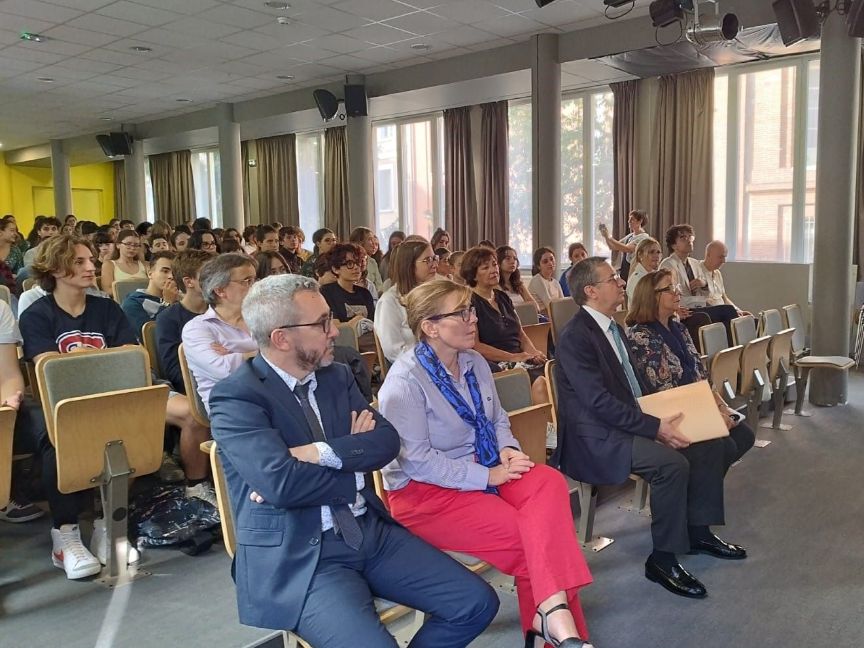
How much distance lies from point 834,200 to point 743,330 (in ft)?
5.61

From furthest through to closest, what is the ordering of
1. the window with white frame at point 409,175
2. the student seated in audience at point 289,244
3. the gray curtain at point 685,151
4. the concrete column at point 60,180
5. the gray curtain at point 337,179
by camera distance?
the concrete column at point 60,180 → the gray curtain at point 337,179 → the window with white frame at point 409,175 → the gray curtain at point 685,151 → the student seated in audience at point 289,244

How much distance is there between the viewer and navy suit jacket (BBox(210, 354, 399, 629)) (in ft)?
5.85

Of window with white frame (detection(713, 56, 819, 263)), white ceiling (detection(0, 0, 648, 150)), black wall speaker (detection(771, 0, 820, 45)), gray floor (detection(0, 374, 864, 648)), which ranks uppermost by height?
white ceiling (detection(0, 0, 648, 150))

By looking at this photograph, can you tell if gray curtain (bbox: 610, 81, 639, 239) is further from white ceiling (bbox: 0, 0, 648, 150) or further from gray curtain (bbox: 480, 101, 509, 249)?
white ceiling (bbox: 0, 0, 648, 150)

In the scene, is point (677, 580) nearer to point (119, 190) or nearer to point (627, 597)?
point (627, 597)

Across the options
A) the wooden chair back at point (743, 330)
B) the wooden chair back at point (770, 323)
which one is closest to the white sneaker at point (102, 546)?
the wooden chair back at point (743, 330)

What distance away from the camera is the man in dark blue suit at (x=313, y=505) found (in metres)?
1.78

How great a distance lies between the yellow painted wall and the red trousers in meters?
17.5

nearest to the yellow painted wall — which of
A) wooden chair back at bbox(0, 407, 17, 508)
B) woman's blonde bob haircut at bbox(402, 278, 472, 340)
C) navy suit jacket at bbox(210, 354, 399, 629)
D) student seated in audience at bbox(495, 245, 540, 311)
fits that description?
student seated in audience at bbox(495, 245, 540, 311)

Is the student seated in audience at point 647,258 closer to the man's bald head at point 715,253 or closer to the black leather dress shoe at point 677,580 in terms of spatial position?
the man's bald head at point 715,253

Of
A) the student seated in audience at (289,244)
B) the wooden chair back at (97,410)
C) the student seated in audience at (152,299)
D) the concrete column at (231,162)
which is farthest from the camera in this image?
the concrete column at (231,162)

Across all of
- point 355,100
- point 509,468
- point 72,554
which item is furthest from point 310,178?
point 509,468

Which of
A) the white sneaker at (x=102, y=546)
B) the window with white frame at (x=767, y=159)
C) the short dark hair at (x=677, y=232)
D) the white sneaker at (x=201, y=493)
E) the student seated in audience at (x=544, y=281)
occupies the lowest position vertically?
the white sneaker at (x=102, y=546)

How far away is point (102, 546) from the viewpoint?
2947 millimetres
